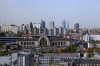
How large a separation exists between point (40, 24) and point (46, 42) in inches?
749

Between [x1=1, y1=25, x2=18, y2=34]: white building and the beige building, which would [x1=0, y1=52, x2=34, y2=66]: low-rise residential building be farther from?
[x1=1, y1=25, x2=18, y2=34]: white building

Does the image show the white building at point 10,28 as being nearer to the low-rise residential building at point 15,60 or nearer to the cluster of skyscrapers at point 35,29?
the cluster of skyscrapers at point 35,29

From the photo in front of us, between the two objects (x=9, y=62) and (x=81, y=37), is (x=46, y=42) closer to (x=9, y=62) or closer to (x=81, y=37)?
(x=81, y=37)

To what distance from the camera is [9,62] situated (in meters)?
9.75

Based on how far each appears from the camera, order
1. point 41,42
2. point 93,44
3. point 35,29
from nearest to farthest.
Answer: point 93,44 < point 41,42 < point 35,29

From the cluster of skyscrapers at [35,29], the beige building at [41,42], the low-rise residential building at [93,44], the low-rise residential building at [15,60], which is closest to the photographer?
the low-rise residential building at [15,60]

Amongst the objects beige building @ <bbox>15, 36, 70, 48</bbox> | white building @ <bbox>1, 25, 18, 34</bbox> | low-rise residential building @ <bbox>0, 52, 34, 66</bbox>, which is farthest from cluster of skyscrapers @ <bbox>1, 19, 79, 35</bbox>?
low-rise residential building @ <bbox>0, 52, 34, 66</bbox>

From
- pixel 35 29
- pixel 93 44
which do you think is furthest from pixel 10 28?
pixel 93 44

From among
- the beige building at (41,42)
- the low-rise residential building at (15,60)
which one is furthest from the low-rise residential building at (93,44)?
the low-rise residential building at (15,60)

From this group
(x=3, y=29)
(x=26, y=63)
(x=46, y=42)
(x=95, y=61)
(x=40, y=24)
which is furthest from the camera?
(x=40, y=24)

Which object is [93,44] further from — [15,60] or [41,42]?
[15,60]

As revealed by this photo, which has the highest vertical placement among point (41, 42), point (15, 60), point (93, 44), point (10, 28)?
point (10, 28)

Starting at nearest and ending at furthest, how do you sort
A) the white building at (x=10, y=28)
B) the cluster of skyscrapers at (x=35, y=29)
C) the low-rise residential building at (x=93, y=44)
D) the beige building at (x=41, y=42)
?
1. the low-rise residential building at (x=93, y=44)
2. the beige building at (x=41, y=42)
3. the cluster of skyscrapers at (x=35, y=29)
4. the white building at (x=10, y=28)

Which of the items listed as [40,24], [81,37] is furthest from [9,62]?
[40,24]
